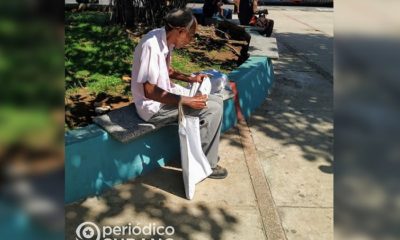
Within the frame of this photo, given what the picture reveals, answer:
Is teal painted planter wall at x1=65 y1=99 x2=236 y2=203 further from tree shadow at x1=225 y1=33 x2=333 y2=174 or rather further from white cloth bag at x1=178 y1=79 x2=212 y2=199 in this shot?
tree shadow at x1=225 y1=33 x2=333 y2=174

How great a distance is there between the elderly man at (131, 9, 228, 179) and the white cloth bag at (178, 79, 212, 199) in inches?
4.6

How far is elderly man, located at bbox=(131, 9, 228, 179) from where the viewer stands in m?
3.22

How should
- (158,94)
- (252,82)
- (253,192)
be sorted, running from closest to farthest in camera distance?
(158,94) < (253,192) < (252,82)

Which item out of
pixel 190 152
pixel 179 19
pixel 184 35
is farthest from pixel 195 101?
Result: pixel 179 19

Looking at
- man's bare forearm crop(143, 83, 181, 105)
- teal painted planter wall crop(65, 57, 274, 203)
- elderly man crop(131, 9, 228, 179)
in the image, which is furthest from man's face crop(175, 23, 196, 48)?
teal painted planter wall crop(65, 57, 274, 203)

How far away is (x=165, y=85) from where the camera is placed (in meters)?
3.36

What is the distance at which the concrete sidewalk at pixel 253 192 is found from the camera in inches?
121

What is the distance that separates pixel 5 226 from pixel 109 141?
2.33m

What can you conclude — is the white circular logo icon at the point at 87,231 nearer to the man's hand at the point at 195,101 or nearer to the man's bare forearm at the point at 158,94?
the man's bare forearm at the point at 158,94

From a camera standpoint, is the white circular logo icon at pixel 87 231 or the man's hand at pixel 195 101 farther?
the man's hand at pixel 195 101

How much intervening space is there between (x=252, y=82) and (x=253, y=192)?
6.22 ft

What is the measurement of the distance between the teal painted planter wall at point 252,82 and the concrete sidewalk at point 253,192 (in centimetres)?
15

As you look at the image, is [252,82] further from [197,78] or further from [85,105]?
[85,105]

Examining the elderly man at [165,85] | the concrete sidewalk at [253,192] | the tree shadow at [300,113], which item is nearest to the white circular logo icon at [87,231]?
the concrete sidewalk at [253,192]
